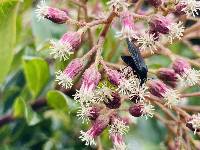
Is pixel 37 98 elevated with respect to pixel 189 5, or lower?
lower

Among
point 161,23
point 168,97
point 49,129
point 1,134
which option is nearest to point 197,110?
point 168,97

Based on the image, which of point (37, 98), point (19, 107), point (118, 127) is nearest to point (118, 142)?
point (118, 127)

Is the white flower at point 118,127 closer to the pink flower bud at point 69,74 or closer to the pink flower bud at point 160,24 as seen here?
the pink flower bud at point 69,74

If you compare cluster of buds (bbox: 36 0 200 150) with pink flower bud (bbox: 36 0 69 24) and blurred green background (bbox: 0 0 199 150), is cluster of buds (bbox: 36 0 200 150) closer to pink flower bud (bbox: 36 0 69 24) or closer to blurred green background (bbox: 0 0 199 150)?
pink flower bud (bbox: 36 0 69 24)

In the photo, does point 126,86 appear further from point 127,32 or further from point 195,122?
point 195,122

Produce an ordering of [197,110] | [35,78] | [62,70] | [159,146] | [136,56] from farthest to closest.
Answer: [159,146]
[35,78]
[197,110]
[62,70]
[136,56]

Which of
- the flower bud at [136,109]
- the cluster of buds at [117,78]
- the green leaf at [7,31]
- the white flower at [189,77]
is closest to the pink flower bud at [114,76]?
the cluster of buds at [117,78]

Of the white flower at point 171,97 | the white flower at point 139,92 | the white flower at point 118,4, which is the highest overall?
the white flower at point 118,4

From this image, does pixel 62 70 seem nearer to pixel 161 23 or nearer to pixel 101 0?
pixel 161 23
